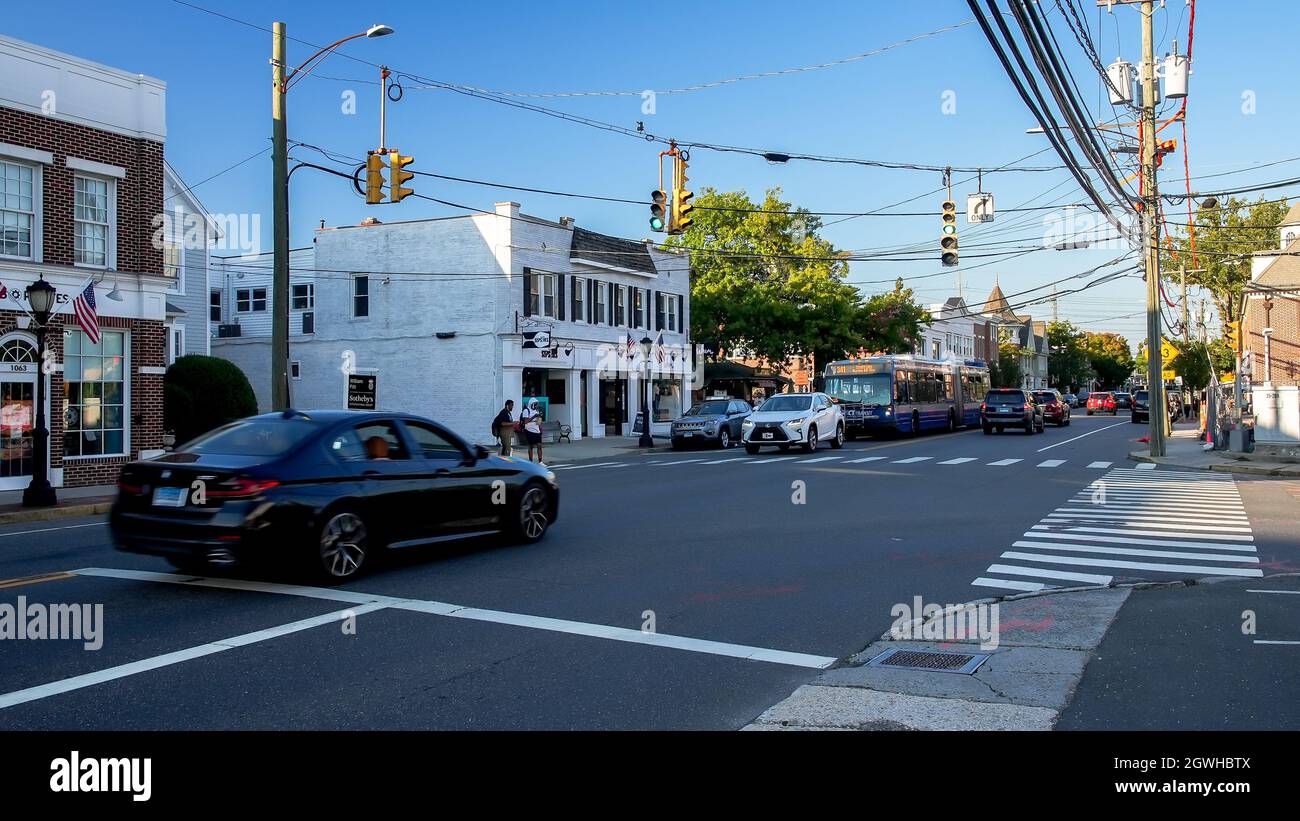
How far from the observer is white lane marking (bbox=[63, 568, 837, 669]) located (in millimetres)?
6875

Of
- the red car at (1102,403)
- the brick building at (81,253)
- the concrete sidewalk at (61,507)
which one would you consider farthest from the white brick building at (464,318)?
the red car at (1102,403)

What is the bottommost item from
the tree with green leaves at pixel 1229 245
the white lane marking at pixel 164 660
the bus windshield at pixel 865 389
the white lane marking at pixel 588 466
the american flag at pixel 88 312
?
the white lane marking at pixel 164 660

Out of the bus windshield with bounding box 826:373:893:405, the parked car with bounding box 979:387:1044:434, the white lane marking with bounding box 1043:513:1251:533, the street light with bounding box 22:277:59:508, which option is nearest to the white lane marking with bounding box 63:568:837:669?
the street light with bounding box 22:277:59:508

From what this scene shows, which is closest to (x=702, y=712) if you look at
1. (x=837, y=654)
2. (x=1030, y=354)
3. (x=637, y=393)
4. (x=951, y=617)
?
(x=837, y=654)

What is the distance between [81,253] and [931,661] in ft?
63.7

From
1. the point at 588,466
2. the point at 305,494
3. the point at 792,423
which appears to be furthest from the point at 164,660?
the point at 792,423

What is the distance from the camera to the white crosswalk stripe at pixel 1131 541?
32.9 ft

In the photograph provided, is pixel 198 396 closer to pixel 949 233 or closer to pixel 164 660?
pixel 949 233

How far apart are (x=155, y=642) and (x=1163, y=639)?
6799mm

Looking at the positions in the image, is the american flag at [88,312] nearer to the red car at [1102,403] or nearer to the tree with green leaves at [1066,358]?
the red car at [1102,403]

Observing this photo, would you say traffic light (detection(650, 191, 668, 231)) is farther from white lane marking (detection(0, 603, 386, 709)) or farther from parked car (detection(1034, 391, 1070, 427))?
parked car (detection(1034, 391, 1070, 427))

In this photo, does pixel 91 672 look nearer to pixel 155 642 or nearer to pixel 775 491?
pixel 155 642

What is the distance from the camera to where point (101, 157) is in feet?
68.0

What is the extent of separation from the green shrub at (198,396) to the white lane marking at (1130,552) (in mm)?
22374
